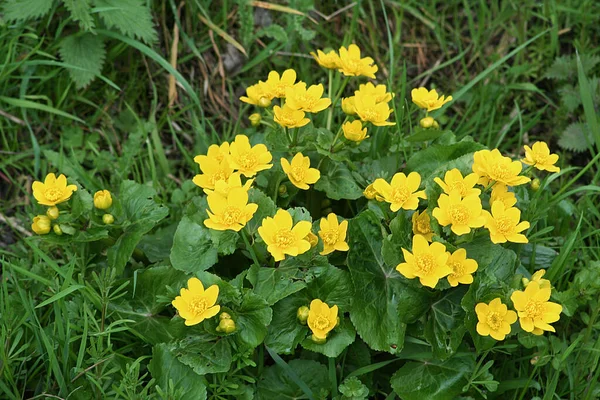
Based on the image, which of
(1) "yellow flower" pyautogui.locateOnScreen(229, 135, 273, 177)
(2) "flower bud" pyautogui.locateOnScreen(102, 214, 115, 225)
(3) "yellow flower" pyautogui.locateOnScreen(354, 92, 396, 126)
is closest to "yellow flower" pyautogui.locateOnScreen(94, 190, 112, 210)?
(2) "flower bud" pyautogui.locateOnScreen(102, 214, 115, 225)

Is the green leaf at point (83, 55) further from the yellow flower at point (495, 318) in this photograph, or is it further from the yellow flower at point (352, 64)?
the yellow flower at point (495, 318)

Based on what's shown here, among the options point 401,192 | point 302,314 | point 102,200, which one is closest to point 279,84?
point 401,192

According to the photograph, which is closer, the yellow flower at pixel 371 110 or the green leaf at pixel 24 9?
the yellow flower at pixel 371 110

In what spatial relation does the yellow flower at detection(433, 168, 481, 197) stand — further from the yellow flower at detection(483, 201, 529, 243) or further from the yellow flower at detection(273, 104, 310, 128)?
the yellow flower at detection(273, 104, 310, 128)

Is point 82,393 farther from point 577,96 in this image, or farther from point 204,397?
point 577,96

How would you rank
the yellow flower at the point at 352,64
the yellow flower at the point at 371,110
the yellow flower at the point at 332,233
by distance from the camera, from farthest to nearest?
the yellow flower at the point at 352,64, the yellow flower at the point at 371,110, the yellow flower at the point at 332,233

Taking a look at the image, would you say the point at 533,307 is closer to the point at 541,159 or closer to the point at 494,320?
the point at 494,320

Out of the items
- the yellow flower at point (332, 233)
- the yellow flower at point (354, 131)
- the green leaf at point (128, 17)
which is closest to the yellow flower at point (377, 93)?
the yellow flower at point (354, 131)

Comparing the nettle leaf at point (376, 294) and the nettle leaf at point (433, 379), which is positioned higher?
the nettle leaf at point (376, 294)
